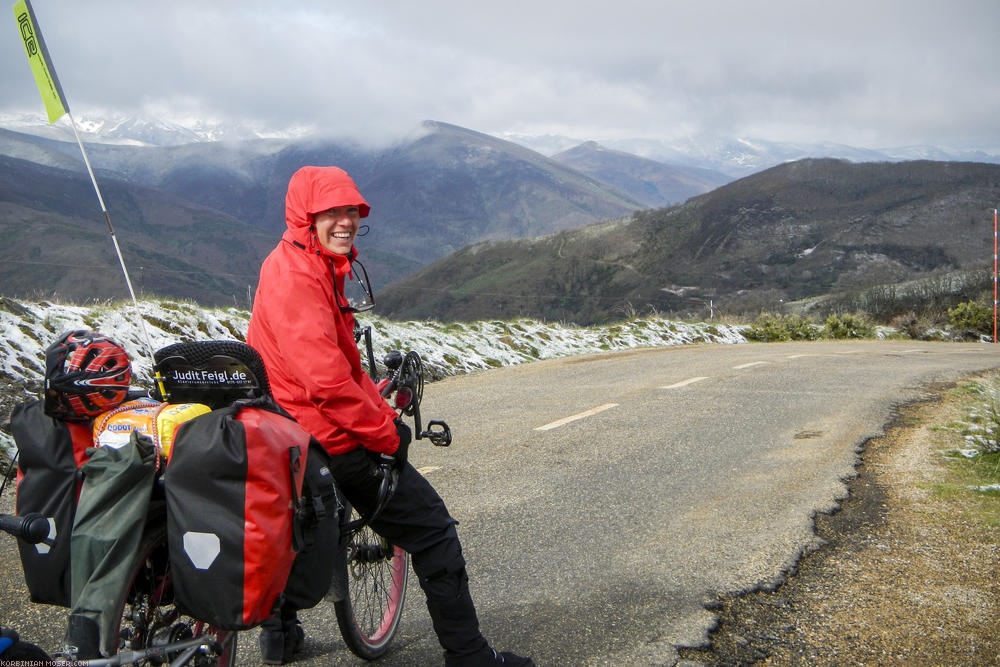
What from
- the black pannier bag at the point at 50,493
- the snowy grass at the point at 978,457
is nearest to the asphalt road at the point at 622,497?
the snowy grass at the point at 978,457

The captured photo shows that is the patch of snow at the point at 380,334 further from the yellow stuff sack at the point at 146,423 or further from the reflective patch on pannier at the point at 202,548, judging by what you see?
the reflective patch on pannier at the point at 202,548

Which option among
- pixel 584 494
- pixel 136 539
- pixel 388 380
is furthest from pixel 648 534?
pixel 136 539

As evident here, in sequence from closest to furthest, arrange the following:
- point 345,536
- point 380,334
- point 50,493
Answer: point 50,493
point 345,536
point 380,334

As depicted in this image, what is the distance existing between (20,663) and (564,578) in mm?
2619

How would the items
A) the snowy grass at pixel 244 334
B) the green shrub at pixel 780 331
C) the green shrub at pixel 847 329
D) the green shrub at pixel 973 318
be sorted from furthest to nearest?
the green shrub at pixel 973 318 → the green shrub at pixel 847 329 → the green shrub at pixel 780 331 → the snowy grass at pixel 244 334

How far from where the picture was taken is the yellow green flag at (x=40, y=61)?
5758mm

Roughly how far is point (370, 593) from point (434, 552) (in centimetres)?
57

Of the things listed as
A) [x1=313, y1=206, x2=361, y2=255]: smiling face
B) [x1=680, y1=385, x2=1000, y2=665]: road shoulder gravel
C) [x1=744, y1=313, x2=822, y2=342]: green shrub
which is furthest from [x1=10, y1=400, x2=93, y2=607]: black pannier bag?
[x1=744, y1=313, x2=822, y2=342]: green shrub

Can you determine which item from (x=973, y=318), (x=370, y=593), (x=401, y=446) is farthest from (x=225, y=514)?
(x=973, y=318)

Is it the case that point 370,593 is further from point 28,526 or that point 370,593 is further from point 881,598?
point 881,598

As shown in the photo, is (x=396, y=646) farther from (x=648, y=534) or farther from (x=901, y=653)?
(x=901, y=653)

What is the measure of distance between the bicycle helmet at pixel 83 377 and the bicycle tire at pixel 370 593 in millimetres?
1102

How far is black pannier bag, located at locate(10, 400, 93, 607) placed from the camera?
2047mm

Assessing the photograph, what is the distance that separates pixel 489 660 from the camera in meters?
2.74
